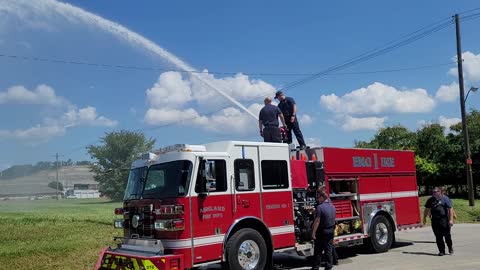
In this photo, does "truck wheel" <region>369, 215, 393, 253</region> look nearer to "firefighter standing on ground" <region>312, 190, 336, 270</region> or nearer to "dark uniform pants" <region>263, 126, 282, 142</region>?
"firefighter standing on ground" <region>312, 190, 336, 270</region>

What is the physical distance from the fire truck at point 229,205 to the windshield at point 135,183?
0.08ft

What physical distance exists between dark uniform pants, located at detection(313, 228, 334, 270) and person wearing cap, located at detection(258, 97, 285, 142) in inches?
109

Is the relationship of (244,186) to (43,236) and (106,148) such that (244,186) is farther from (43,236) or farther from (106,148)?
(106,148)

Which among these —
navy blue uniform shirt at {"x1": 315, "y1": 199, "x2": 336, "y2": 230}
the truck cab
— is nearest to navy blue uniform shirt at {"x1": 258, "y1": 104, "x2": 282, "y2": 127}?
the truck cab

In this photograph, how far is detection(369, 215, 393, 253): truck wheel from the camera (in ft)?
40.6

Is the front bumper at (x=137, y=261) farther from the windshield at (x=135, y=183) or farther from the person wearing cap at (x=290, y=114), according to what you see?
the person wearing cap at (x=290, y=114)

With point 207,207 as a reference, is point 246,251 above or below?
below

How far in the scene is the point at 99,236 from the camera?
15141mm

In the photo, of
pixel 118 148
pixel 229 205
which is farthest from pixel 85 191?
pixel 229 205

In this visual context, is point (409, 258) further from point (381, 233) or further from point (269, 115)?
point (269, 115)

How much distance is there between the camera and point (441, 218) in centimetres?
1177

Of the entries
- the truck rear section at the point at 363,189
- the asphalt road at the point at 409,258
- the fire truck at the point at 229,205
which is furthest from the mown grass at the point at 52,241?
the truck rear section at the point at 363,189

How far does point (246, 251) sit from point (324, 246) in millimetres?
1579

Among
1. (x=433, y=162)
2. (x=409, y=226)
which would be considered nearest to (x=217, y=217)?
(x=409, y=226)
